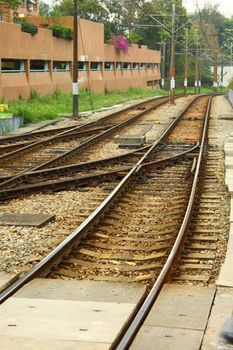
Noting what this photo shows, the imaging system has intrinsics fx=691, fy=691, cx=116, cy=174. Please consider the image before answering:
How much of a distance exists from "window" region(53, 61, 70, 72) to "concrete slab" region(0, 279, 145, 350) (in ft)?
137

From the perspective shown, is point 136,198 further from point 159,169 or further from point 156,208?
point 159,169

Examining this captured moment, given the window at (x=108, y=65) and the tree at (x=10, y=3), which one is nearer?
the tree at (x=10, y=3)

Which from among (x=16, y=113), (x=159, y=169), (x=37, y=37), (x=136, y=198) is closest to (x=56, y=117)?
(x=16, y=113)

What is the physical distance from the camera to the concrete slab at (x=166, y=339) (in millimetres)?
5168

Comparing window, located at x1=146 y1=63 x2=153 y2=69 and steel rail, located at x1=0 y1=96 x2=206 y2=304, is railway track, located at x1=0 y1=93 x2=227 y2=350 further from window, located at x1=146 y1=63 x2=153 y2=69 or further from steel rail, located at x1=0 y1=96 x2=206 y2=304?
window, located at x1=146 y1=63 x2=153 y2=69

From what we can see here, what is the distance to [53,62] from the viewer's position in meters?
48.3

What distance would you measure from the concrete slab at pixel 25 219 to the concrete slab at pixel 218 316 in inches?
145

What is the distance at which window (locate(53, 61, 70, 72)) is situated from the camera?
4881cm

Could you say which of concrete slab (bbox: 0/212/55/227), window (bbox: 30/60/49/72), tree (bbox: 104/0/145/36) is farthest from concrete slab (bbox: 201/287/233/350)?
tree (bbox: 104/0/145/36)

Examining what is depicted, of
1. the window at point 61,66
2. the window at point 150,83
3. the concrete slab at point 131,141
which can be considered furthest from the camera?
the window at point 150,83

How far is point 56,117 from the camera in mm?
32562

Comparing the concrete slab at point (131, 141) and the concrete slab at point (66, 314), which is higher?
the concrete slab at point (66, 314)

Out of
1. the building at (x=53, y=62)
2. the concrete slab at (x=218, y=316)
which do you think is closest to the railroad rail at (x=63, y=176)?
the concrete slab at (x=218, y=316)

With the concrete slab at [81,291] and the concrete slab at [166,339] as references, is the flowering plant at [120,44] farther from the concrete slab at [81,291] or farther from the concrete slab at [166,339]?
the concrete slab at [166,339]
